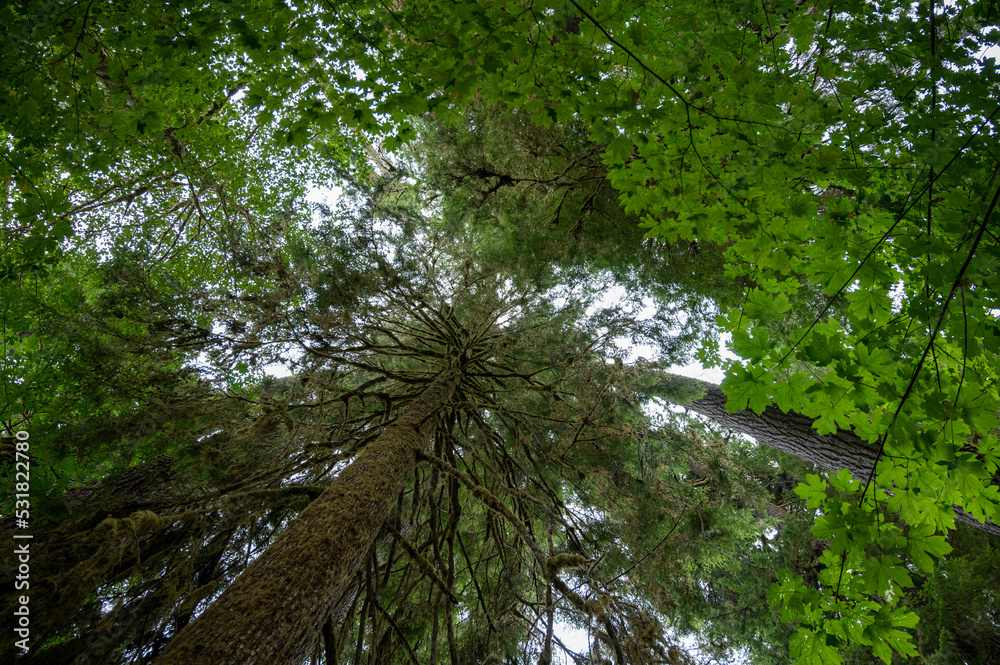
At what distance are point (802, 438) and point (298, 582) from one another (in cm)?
495


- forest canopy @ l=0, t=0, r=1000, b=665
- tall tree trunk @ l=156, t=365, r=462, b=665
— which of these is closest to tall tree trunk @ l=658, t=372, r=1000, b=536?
forest canopy @ l=0, t=0, r=1000, b=665

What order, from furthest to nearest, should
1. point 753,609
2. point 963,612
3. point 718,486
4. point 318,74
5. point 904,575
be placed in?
point 753,609, point 963,612, point 718,486, point 318,74, point 904,575

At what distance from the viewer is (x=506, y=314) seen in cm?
487

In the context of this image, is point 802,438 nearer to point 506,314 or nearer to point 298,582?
point 506,314

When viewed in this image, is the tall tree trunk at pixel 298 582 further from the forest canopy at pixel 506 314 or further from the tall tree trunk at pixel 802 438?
the tall tree trunk at pixel 802 438

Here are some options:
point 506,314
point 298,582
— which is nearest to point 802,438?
point 506,314

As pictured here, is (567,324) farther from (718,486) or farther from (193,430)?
(193,430)

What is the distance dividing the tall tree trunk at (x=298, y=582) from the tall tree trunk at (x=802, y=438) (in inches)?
123

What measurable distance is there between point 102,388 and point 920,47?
5.67 m

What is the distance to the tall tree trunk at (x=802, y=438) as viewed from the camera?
3.71 metres

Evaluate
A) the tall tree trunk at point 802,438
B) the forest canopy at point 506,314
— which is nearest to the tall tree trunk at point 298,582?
the forest canopy at point 506,314

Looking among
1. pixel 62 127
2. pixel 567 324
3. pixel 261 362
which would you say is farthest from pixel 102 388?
pixel 567 324

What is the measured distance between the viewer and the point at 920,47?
6.33 ft

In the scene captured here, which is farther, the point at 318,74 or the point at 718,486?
the point at 718,486
